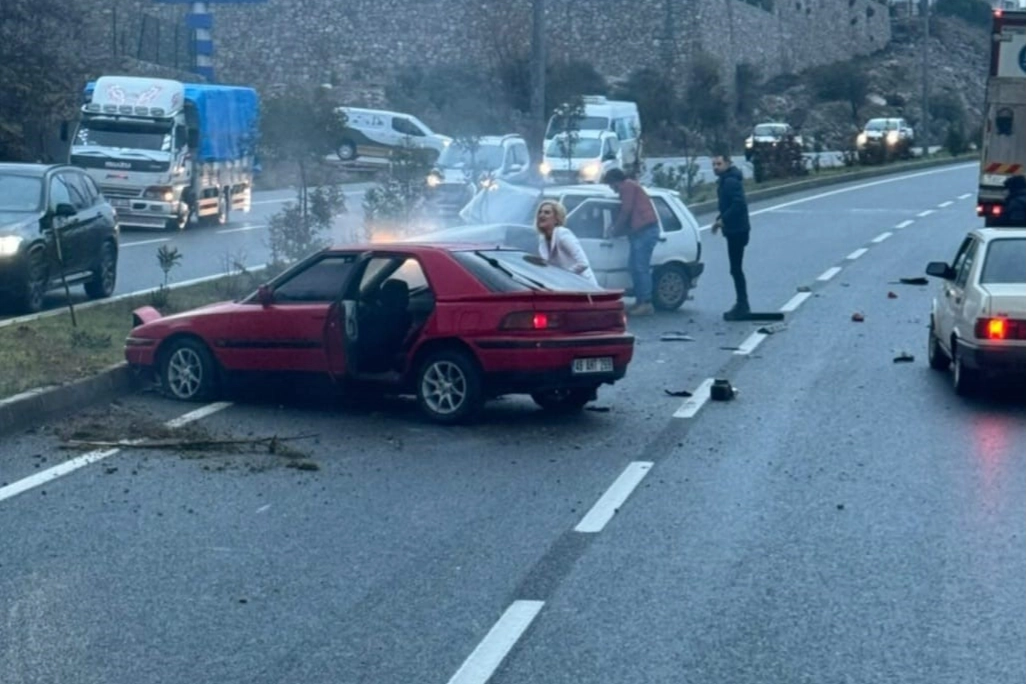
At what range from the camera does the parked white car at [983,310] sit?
1338cm

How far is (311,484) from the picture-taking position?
10820mm

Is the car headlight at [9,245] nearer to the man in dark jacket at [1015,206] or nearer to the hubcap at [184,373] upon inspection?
the hubcap at [184,373]

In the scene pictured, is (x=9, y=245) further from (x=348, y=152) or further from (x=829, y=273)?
(x=348, y=152)

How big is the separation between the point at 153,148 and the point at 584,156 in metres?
13.3

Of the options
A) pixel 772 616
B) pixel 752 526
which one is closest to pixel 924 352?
pixel 752 526

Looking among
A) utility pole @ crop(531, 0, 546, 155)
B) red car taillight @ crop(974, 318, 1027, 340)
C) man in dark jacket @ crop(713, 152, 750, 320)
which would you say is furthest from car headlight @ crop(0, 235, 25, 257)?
utility pole @ crop(531, 0, 546, 155)

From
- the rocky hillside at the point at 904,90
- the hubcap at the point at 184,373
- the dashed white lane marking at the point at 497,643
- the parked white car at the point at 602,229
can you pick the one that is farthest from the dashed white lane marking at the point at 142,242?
the rocky hillside at the point at 904,90

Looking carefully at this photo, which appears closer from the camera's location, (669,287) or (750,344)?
(750,344)

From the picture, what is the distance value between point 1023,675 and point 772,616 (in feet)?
4.13

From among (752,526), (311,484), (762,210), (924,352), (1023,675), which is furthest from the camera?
(762,210)

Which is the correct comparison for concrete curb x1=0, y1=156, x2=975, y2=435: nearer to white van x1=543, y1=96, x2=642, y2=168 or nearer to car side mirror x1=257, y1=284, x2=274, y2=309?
car side mirror x1=257, y1=284, x2=274, y2=309

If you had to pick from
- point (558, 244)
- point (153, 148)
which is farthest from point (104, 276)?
point (153, 148)

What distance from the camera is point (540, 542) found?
9.17 meters

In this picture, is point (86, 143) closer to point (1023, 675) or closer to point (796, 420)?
point (796, 420)
